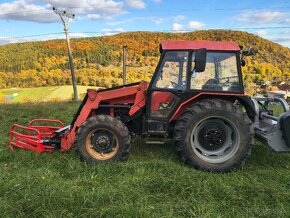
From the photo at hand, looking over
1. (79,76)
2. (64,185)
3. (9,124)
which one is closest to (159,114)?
(64,185)

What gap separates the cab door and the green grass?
0.66 metres

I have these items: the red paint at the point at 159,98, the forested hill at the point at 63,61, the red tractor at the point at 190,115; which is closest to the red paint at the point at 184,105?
the red tractor at the point at 190,115

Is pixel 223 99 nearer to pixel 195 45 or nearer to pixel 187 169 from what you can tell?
pixel 195 45

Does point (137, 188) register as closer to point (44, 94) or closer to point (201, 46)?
point (201, 46)

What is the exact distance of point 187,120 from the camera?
5.64 metres

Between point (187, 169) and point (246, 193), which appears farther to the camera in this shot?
point (187, 169)

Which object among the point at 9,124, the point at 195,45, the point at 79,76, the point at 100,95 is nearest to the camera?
the point at 195,45

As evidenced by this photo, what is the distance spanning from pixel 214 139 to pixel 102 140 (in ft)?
6.25

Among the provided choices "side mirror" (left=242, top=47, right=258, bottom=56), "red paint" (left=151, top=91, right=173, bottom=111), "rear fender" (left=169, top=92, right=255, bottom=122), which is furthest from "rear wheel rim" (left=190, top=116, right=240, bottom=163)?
"side mirror" (left=242, top=47, right=258, bottom=56)

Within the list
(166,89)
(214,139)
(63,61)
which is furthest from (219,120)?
(63,61)

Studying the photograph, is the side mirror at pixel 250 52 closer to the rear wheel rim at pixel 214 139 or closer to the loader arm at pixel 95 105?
the rear wheel rim at pixel 214 139

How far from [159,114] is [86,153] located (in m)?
1.44

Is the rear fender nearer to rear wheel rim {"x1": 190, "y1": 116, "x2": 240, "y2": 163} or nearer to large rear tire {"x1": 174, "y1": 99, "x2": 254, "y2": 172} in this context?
large rear tire {"x1": 174, "y1": 99, "x2": 254, "y2": 172}

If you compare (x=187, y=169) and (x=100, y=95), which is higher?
(x=100, y=95)
